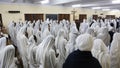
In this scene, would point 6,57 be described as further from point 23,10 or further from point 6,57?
point 23,10

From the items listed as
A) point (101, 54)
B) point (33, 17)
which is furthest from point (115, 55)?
point (33, 17)

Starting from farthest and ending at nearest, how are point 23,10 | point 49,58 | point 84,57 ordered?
point 23,10
point 49,58
point 84,57

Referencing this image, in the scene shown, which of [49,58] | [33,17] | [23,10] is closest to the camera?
[49,58]

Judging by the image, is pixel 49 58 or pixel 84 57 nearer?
pixel 84 57

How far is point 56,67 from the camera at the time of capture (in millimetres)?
3668

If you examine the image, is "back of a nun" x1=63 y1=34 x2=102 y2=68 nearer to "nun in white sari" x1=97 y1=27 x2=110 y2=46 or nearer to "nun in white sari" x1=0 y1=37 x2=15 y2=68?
"nun in white sari" x1=0 y1=37 x2=15 y2=68

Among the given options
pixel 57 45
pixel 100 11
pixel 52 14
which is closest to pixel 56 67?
pixel 57 45

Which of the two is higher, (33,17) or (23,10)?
(23,10)

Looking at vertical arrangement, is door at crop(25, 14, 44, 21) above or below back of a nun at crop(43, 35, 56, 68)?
above

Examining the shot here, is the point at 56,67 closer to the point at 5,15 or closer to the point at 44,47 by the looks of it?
the point at 44,47

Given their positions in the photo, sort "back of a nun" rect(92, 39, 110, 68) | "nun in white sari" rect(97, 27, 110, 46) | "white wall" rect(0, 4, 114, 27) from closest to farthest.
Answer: "back of a nun" rect(92, 39, 110, 68) → "nun in white sari" rect(97, 27, 110, 46) → "white wall" rect(0, 4, 114, 27)

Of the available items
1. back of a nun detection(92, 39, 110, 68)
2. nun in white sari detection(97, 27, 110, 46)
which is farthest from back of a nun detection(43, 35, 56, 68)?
nun in white sari detection(97, 27, 110, 46)

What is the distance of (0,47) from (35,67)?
1163mm

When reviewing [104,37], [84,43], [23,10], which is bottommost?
[104,37]
